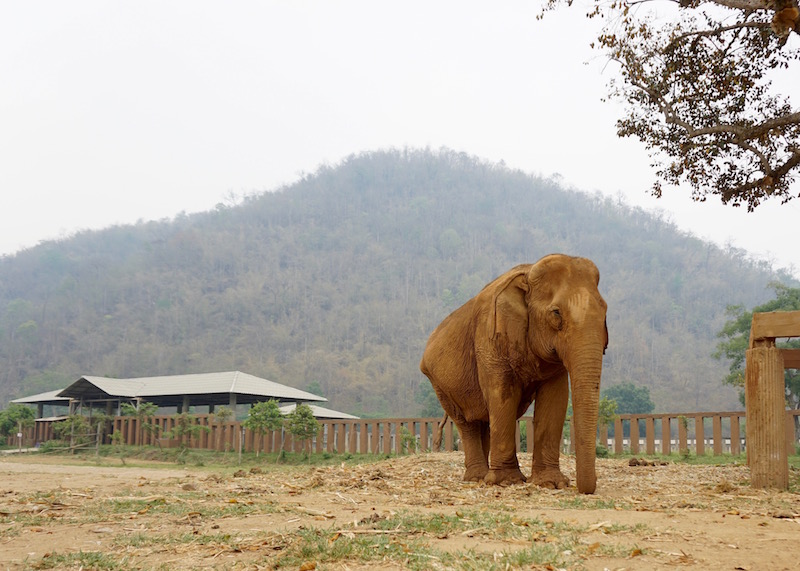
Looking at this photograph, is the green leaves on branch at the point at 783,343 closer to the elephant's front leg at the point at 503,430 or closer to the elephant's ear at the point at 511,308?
the elephant's front leg at the point at 503,430

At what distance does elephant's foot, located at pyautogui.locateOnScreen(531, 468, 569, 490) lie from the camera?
27.3 feet

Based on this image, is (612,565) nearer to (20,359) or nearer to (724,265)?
(20,359)

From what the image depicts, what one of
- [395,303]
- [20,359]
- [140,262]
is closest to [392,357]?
[395,303]

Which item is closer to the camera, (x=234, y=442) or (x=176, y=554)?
(x=176, y=554)

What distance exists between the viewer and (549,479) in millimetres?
8422

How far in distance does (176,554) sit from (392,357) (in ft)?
283

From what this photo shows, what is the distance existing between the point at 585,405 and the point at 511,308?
161 centimetres

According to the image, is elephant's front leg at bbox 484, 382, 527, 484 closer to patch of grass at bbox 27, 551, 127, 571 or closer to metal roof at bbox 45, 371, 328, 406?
patch of grass at bbox 27, 551, 127, 571

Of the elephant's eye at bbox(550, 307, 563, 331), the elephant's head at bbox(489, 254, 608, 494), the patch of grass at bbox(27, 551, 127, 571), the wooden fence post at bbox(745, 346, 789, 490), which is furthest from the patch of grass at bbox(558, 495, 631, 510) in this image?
the patch of grass at bbox(27, 551, 127, 571)

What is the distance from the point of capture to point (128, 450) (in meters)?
28.6

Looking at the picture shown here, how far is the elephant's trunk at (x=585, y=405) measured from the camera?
24.2 feet

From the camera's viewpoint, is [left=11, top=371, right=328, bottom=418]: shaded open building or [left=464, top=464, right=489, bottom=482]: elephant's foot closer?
[left=464, top=464, right=489, bottom=482]: elephant's foot

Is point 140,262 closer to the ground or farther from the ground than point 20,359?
farther from the ground

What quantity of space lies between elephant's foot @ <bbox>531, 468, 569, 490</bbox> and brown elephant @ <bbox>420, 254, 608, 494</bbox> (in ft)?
0.04
